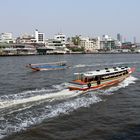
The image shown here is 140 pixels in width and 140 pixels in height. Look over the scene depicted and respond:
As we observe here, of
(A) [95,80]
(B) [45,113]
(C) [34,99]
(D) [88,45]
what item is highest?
(D) [88,45]

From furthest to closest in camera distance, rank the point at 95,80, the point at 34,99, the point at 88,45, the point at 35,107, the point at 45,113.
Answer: the point at 88,45 → the point at 95,80 → the point at 34,99 → the point at 35,107 → the point at 45,113

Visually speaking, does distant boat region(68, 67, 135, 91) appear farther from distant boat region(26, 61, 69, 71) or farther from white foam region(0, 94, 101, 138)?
distant boat region(26, 61, 69, 71)

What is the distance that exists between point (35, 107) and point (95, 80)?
967 centimetres

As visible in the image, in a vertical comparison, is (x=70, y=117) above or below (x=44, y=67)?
below

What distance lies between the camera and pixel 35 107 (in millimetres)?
20031

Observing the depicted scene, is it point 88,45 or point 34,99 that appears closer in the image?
point 34,99

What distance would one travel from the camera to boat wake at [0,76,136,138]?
1673cm

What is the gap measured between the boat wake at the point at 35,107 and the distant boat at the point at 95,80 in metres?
0.77

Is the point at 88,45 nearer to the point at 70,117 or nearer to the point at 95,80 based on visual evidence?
the point at 95,80

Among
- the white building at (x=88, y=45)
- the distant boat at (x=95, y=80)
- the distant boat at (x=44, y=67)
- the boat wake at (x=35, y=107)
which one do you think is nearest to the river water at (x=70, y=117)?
the boat wake at (x=35, y=107)

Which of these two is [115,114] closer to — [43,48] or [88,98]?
[88,98]

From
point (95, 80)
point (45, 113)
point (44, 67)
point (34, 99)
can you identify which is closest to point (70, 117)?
point (45, 113)

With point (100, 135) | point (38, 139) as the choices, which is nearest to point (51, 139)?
point (38, 139)

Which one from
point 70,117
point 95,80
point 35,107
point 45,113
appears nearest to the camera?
point 70,117
